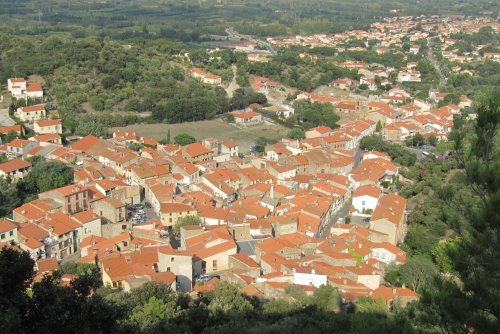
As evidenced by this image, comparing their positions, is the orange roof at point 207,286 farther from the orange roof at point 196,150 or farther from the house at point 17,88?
the house at point 17,88

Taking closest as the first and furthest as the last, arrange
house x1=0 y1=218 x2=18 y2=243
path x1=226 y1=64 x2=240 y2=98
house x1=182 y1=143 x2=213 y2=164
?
house x1=0 y1=218 x2=18 y2=243 → house x1=182 y1=143 x2=213 y2=164 → path x1=226 y1=64 x2=240 y2=98

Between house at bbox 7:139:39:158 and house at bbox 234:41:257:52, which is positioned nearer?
house at bbox 7:139:39:158

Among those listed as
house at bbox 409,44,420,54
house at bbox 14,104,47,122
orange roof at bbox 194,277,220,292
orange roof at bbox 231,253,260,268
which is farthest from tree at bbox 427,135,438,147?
house at bbox 409,44,420,54

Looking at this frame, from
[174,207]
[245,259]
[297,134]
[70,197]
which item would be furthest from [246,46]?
[245,259]

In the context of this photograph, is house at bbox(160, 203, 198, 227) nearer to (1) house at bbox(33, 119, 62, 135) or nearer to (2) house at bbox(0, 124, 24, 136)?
(2) house at bbox(0, 124, 24, 136)

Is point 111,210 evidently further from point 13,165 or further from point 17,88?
point 17,88

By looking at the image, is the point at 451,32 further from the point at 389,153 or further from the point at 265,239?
the point at 265,239
